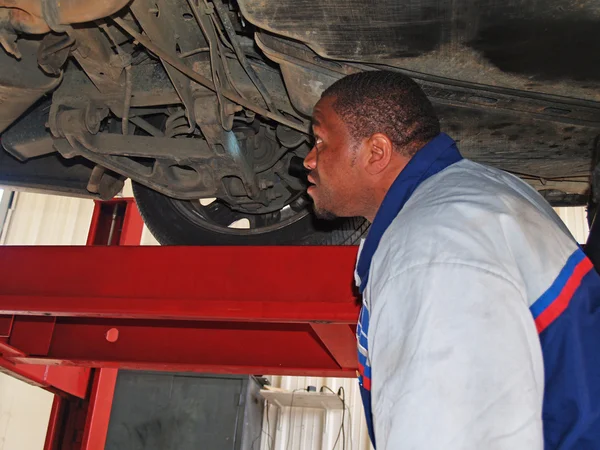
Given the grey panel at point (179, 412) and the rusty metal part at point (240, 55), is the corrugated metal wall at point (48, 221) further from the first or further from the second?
the rusty metal part at point (240, 55)

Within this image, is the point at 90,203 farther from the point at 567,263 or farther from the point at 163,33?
the point at 567,263

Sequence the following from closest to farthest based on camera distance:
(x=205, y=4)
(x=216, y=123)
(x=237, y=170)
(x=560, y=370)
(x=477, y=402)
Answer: (x=477, y=402)
(x=560, y=370)
(x=205, y=4)
(x=216, y=123)
(x=237, y=170)

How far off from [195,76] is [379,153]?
38.4 inches

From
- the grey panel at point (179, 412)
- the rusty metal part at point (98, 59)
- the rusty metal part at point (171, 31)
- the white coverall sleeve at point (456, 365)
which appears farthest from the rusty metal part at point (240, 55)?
the grey panel at point (179, 412)

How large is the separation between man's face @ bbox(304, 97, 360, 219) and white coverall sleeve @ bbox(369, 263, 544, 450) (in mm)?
524

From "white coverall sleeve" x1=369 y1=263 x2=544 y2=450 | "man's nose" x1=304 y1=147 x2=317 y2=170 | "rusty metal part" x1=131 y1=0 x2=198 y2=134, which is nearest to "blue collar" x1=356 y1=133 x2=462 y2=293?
"white coverall sleeve" x1=369 y1=263 x2=544 y2=450

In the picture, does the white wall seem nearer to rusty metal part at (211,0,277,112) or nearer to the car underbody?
the car underbody

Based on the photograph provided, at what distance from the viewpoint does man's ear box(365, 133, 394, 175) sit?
4.49ft

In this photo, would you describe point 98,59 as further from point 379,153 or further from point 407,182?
point 407,182

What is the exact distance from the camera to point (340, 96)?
156 cm

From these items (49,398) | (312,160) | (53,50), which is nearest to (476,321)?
(312,160)

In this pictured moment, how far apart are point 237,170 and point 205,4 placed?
701 millimetres

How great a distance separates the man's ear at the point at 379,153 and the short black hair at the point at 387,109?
23 mm

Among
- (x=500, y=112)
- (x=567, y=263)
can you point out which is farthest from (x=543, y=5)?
(x=567, y=263)
